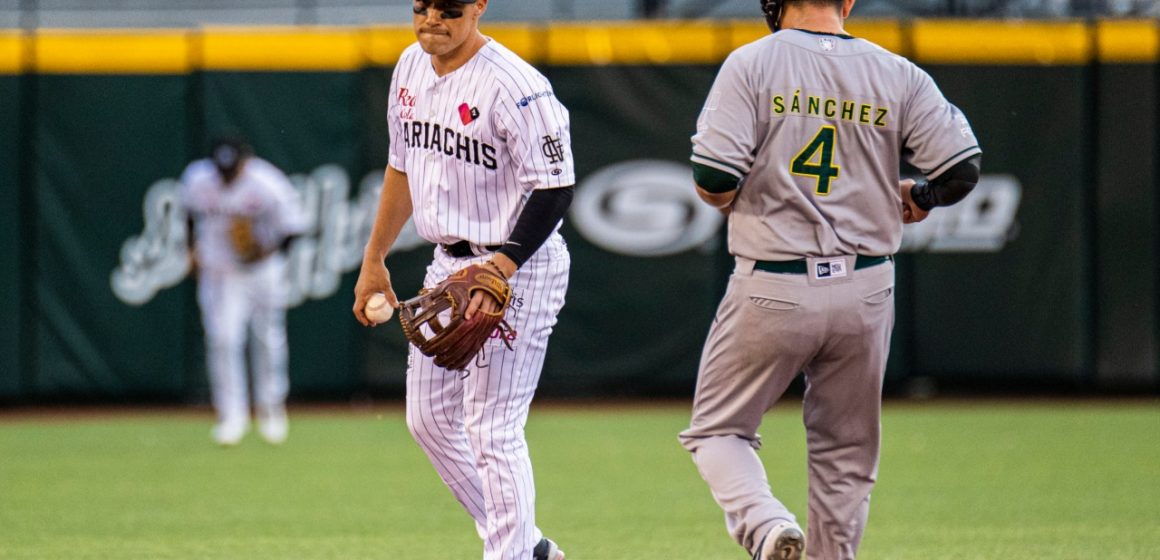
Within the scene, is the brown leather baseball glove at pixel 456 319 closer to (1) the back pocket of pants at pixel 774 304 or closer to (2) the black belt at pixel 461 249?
(2) the black belt at pixel 461 249

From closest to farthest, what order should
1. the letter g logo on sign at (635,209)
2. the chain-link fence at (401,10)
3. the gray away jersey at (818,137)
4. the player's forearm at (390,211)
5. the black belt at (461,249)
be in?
the gray away jersey at (818,137) < the black belt at (461,249) < the player's forearm at (390,211) < the letter g logo on sign at (635,209) < the chain-link fence at (401,10)

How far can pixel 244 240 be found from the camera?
10.7m

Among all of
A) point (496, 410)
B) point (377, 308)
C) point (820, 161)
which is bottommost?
point (496, 410)

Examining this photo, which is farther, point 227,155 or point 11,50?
point 11,50

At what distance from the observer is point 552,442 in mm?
10812

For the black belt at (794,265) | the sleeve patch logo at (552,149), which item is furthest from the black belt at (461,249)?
the black belt at (794,265)

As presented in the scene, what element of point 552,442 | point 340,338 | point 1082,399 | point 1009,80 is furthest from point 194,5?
point 1082,399

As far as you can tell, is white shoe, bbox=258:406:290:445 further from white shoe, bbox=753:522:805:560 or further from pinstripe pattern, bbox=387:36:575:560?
white shoe, bbox=753:522:805:560

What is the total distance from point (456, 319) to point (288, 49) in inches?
367

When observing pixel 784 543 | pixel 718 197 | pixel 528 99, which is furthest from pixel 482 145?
pixel 784 543

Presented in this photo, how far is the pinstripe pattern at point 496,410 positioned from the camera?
4.80m

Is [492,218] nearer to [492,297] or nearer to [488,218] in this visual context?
[488,218]

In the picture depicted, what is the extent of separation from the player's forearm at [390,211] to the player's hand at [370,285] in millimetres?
45

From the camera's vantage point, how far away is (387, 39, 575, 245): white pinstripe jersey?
4.70m
